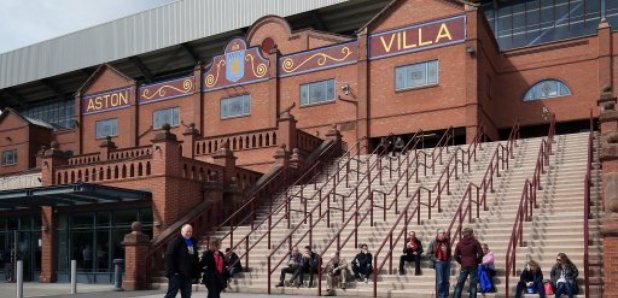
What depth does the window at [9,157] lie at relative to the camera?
143 feet

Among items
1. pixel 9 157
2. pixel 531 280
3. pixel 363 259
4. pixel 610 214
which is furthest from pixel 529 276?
pixel 9 157

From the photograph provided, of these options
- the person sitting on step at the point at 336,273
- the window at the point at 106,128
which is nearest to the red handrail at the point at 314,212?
the person sitting on step at the point at 336,273

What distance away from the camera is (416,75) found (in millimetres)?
28125

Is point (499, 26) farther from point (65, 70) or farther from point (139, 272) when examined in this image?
point (65, 70)

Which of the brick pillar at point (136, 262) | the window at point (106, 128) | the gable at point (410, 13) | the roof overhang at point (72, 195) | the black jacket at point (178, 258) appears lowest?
the brick pillar at point (136, 262)

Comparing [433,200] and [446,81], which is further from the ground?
[446,81]

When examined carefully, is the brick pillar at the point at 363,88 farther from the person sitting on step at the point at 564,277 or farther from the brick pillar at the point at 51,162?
the person sitting on step at the point at 564,277

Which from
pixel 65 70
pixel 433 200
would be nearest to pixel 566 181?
pixel 433 200

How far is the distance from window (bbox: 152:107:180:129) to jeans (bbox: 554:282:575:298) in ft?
85.6

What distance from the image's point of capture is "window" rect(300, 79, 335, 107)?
3038 centimetres

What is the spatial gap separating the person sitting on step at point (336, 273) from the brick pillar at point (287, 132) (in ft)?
34.5

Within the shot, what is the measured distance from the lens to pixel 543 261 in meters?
13.7

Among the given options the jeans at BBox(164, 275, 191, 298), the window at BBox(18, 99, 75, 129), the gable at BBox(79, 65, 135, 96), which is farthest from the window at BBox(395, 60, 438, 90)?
the window at BBox(18, 99, 75, 129)

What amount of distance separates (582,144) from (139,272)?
1387cm
